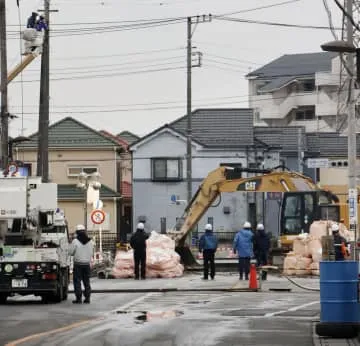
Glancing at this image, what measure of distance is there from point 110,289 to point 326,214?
42.1 ft

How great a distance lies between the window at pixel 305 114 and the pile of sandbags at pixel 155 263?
57.7 m

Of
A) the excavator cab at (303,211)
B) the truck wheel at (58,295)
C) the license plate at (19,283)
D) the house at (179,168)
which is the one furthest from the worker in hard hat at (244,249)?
the house at (179,168)

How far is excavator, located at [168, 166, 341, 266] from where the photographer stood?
40.8 m

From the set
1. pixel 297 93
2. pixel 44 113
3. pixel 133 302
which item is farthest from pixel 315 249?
pixel 297 93

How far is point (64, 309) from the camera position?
24016 millimetres

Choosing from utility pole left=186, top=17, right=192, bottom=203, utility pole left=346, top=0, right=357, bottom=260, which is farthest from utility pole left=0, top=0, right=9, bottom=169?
utility pole left=186, top=17, right=192, bottom=203

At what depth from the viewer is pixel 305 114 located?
314 ft

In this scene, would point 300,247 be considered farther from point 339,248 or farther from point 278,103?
point 278,103

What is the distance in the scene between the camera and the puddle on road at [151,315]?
20839mm

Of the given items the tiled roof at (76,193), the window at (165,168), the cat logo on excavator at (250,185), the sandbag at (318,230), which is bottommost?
the sandbag at (318,230)

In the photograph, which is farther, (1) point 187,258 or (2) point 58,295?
(1) point 187,258

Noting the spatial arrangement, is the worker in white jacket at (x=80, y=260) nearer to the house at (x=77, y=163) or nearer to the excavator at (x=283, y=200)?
the excavator at (x=283, y=200)

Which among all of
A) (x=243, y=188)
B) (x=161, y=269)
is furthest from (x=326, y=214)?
(x=161, y=269)

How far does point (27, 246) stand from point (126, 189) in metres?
53.8
